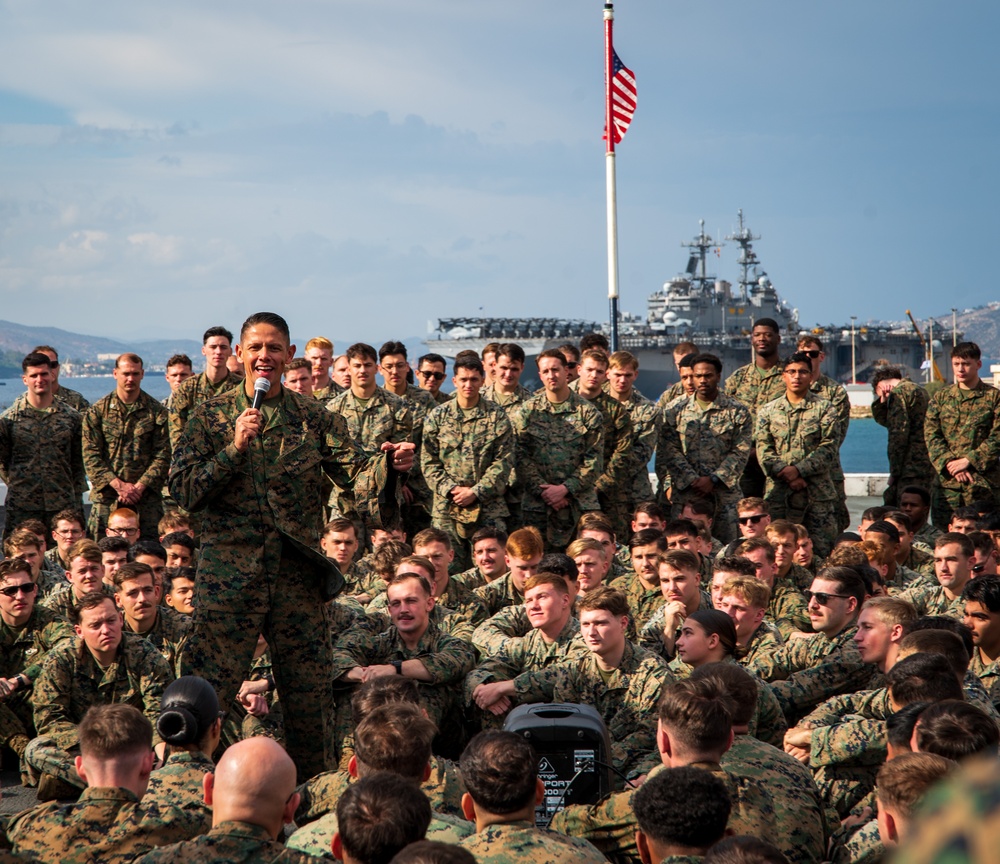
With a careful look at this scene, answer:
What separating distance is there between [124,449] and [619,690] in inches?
214

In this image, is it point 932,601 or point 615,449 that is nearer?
point 932,601

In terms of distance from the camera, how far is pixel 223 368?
27.5 feet

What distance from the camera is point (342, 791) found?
385 cm

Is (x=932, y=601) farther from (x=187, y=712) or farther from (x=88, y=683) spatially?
(x=88, y=683)

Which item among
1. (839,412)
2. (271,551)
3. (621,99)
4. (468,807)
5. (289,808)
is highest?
(621,99)

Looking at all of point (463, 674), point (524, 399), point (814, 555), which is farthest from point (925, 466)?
point (463, 674)

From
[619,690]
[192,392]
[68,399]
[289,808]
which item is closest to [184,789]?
[289,808]

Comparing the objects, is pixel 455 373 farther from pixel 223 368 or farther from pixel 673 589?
pixel 673 589

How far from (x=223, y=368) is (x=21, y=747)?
3.24 metres

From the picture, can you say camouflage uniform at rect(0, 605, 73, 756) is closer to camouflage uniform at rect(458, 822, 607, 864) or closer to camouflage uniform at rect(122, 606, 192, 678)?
camouflage uniform at rect(122, 606, 192, 678)

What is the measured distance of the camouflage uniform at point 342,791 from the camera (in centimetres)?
391

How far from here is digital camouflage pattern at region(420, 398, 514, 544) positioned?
8.64 m

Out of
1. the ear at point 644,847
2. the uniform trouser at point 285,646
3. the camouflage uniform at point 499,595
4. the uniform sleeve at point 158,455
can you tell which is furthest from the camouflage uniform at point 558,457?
the ear at point 644,847

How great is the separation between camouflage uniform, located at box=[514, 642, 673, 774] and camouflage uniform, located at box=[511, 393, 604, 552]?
367 centimetres
